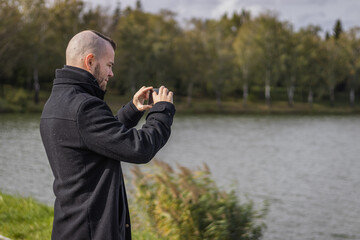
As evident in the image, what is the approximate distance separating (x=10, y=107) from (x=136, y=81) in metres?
16.5

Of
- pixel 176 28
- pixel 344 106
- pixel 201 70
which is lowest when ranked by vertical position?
pixel 344 106

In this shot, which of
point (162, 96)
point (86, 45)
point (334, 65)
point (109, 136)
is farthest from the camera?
point (334, 65)

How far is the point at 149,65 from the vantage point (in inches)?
2062

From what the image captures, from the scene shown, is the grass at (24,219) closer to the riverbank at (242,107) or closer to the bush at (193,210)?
the bush at (193,210)

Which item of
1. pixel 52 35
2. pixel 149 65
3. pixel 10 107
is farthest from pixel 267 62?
pixel 10 107

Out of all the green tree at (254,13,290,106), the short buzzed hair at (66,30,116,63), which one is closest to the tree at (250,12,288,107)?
the green tree at (254,13,290,106)

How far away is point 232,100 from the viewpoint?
62.7 m

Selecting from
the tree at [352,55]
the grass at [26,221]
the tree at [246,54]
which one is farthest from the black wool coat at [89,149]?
the tree at [352,55]

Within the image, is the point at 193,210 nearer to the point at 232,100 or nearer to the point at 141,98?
the point at 141,98

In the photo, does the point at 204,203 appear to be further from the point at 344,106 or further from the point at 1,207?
the point at 344,106

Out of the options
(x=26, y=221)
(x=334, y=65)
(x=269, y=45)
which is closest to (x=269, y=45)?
(x=269, y=45)

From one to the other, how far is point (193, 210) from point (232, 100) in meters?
56.2

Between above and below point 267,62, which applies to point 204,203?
below

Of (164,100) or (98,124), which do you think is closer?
(98,124)
